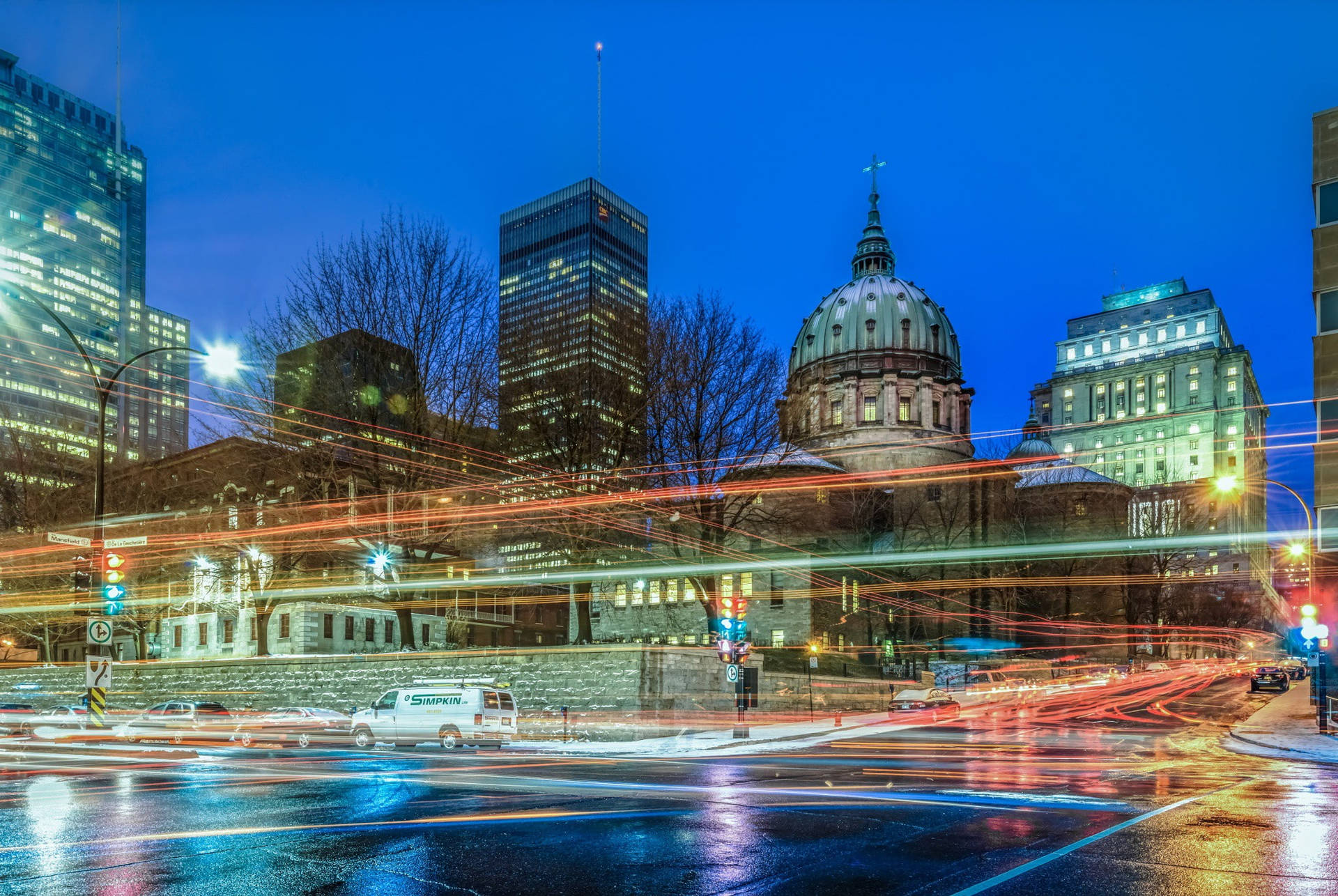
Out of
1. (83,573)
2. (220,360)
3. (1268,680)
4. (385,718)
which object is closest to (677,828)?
(220,360)

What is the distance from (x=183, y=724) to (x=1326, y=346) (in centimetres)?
4288

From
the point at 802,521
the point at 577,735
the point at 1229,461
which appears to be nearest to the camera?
the point at 577,735

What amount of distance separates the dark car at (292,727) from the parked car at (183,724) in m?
0.78

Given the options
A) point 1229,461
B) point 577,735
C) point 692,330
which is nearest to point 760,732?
point 577,735

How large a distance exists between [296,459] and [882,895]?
111 ft

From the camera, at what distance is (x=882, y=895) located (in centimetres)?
852

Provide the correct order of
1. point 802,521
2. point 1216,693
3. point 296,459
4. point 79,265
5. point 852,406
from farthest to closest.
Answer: point 79,265, point 852,406, point 802,521, point 1216,693, point 296,459

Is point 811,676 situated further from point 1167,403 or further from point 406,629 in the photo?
point 1167,403

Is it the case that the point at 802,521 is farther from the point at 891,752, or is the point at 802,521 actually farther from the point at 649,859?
the point at 649,859

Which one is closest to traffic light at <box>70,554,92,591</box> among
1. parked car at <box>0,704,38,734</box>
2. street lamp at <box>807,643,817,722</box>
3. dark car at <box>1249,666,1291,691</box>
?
parked car at <box>0,704,38,734</box>

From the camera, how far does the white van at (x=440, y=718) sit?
92.8ft

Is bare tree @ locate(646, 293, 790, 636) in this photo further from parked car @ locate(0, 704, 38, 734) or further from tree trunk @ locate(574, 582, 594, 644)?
parked car @ locate(0, 704, 38, 734)

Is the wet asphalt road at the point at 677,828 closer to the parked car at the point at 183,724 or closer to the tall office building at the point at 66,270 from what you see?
the parked car at the point at 183,724

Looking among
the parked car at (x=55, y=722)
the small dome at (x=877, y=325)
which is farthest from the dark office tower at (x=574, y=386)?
the small dome at (x=877, y=325)
